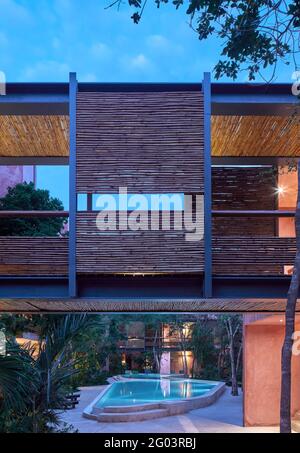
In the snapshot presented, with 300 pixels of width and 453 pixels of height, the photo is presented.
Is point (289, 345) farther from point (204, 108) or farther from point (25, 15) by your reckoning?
point (25, 15)

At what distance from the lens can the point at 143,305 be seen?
8430 mm

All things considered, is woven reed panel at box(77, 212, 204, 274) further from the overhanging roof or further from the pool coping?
the pool coping

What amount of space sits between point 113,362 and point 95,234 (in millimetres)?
18995

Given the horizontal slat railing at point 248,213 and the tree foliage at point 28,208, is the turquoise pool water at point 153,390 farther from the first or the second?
the horizontal slat railing at point 248,213

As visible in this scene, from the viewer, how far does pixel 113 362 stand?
25.5 meters

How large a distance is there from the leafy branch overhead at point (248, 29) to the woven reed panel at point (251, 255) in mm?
2282

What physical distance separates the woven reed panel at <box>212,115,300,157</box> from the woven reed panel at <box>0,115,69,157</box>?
2341mm

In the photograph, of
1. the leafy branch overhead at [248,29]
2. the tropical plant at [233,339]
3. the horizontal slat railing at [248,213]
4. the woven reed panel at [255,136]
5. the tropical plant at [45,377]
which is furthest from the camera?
the tropical plant at [233,339]

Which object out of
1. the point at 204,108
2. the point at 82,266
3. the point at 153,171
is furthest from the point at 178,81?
the point at 82,266

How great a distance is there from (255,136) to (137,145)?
109 inches

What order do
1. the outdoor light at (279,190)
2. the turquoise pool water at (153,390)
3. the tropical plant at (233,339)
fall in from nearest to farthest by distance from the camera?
the outdoor light at (279,190)
the turquoise pool water at (153,390)
the tropical plant at (233,339)

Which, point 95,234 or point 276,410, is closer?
point 95,234

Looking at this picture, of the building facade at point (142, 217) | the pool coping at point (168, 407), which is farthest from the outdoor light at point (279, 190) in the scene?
the pool coping at point (168, 407)

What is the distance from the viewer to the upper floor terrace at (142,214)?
7.38 m
